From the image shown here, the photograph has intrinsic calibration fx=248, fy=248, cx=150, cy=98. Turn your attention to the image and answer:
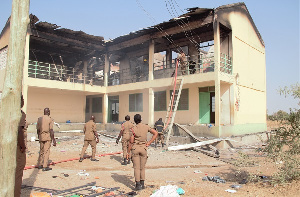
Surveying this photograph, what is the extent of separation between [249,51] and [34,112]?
48.5 feet

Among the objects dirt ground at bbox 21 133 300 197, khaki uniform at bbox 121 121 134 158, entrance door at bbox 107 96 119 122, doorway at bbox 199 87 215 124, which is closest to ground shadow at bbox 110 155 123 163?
dirt ground at bbox 21 133 300 197

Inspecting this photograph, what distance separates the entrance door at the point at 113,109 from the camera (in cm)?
2023

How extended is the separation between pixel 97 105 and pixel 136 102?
463cm

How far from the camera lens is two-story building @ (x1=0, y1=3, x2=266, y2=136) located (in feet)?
43.4

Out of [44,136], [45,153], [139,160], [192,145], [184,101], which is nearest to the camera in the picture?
[139,160]

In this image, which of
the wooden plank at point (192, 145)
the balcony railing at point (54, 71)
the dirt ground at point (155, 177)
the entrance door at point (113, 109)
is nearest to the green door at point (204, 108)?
the wooden plank at point (192, 145)

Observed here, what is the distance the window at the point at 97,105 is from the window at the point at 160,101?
6107 mm

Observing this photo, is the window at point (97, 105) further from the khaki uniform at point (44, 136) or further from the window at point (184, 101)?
the khaki uniform at point (44, 136)

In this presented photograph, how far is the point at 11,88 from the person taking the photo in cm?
260

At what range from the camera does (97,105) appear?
21.1 m

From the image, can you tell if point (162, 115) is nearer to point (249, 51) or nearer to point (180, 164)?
point (249, 51)

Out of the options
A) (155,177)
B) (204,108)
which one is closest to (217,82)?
(204,108)

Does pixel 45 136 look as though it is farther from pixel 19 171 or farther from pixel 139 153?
pixel 19 171

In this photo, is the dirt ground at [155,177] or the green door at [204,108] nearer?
the dirt ground at [155,177]
